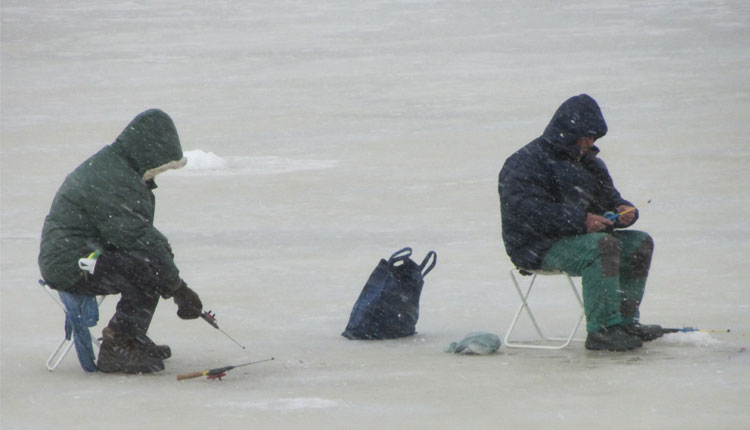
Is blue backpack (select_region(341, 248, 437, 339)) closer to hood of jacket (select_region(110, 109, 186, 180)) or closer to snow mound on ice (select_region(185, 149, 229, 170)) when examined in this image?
hood of jacket (select_region(110, 109, 186, 180))

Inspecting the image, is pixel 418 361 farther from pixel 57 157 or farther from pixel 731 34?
pixel 731 34

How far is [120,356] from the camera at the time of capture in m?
6.89

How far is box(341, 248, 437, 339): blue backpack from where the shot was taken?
7.73 m

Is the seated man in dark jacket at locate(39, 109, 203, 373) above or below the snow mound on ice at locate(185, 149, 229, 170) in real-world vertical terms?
above

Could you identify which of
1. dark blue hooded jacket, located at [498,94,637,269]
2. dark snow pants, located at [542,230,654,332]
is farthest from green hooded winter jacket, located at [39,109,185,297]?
dark snow pants, located at [542,230,654,332]

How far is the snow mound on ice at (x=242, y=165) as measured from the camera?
50.3ft

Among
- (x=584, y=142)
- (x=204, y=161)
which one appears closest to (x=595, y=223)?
(x=584, y=142)

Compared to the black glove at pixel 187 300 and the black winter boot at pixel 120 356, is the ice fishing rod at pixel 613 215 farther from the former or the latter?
the black winter boot at pixel 120 356

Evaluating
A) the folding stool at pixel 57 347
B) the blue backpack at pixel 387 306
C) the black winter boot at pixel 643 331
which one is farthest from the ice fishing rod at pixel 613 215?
the folding stool at pixel 57 347

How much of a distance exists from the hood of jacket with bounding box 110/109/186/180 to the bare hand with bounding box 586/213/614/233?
2103mm

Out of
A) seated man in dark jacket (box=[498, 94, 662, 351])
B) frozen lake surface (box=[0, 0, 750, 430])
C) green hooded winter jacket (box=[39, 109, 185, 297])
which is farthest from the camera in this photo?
seated man in dark jacket (box=[498, 94, 662, 351])

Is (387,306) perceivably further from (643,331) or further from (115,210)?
(115,210)

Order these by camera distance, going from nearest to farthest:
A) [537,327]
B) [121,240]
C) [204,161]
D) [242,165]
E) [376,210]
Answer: [121,240] → [537,327] → [376,210] → [204,161] → [242,165]

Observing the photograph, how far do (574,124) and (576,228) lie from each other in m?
0.54
